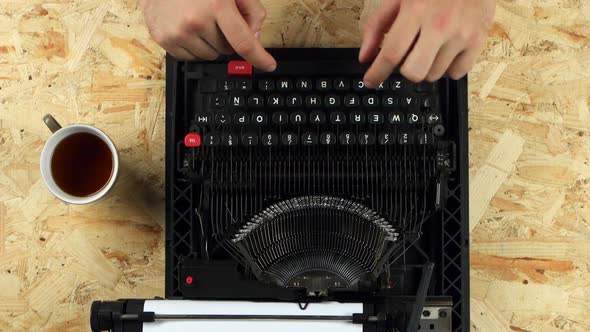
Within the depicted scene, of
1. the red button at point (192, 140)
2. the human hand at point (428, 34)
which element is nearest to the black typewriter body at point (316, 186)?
the red button at point (192, 140)

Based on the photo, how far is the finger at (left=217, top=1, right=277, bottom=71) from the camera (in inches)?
33.3

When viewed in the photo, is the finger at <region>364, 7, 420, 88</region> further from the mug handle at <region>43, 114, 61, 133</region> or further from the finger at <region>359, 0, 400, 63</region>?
the mug handle at <region>43, 114, 61, 133</region>

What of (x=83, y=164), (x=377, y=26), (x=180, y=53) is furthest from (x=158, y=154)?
(x=377, y=26)

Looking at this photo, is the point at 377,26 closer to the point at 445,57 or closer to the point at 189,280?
the point at 445,57

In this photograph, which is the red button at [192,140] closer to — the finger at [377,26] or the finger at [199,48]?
the finger at [199,48]

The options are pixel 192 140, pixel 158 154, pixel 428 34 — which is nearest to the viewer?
pixel 428 34

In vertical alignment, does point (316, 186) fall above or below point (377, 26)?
below

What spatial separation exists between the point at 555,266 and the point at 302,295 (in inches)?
17.9

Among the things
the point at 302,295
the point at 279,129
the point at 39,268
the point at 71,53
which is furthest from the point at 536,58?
the point at 39,268

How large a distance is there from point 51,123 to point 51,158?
0.06 meters

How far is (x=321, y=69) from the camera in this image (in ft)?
3.28

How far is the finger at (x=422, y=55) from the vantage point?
84cm

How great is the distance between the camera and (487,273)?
42.1 inches

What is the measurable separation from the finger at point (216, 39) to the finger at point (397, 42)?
21cm
